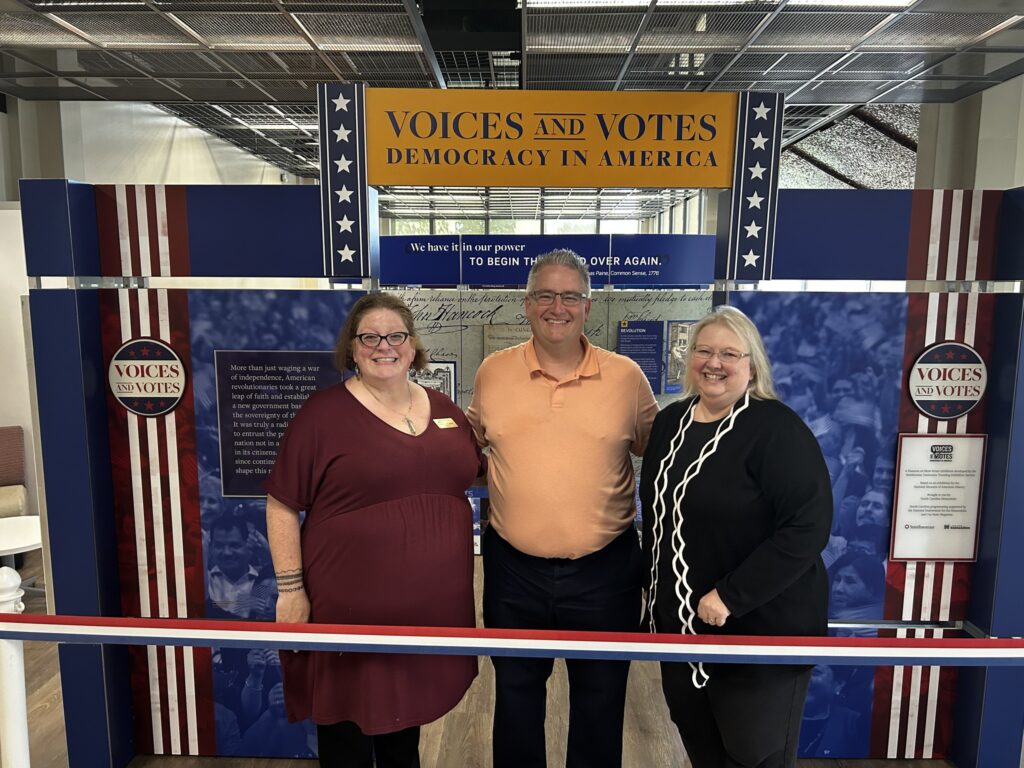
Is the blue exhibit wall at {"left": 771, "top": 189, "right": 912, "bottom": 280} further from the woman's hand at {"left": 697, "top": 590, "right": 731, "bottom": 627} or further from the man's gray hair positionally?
the woman's hand at {"left": 697, "top": 590, "right": 731, "bottom": 627}

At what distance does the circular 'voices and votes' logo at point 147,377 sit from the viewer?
267 cm

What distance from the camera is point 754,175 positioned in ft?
8.32

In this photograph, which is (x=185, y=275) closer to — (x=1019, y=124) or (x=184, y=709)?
(x=184, y=709)

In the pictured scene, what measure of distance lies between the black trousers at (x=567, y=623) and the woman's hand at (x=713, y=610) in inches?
16.3

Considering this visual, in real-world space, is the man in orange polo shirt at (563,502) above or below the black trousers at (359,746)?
above

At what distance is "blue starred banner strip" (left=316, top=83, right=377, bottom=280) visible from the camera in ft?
8.17

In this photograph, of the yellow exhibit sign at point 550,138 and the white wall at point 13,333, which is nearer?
the yellow exhibit sign at point 550,138

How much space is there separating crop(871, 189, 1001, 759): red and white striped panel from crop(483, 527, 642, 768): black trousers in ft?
4.70

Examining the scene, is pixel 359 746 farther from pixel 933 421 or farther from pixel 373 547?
pixel 933 421

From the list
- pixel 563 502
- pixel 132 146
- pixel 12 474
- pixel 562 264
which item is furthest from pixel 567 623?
pixel 132 146

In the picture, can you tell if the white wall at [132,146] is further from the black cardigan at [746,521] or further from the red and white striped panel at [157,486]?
the black cardigan at [746,521]

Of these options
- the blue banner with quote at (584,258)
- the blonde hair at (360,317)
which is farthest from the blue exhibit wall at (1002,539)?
the blue banner with quote at (584,258)

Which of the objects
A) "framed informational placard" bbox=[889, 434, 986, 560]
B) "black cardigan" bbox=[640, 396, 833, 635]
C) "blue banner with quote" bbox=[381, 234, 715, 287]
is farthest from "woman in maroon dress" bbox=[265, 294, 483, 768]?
"blue banner with quote" bbox=[381, 234, 715, 287]

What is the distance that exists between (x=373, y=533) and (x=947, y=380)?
2.35 metres
